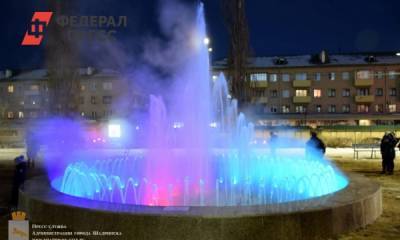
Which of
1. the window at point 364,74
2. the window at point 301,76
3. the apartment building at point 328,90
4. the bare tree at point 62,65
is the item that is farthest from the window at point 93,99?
the window at point 364,74

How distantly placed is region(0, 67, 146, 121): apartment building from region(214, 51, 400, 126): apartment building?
16.6 meters

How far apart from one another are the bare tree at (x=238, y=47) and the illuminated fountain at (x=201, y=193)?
14.0 m

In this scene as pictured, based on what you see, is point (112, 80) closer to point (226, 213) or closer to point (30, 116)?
point (30, 116)

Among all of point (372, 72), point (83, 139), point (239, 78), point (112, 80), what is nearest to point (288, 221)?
point (239, 78)

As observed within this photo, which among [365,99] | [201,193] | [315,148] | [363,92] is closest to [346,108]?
[365,99]

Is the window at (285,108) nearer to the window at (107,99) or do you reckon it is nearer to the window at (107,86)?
the window at (107,99)

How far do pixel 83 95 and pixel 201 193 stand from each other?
61690 mm

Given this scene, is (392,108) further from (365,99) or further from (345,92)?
(345,92)

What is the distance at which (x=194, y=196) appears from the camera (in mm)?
10883

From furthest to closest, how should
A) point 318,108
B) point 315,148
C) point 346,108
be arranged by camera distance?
point 318,108
point 346,108
point 315,148

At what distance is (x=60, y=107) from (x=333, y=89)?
4166 cm

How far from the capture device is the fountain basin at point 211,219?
677cm

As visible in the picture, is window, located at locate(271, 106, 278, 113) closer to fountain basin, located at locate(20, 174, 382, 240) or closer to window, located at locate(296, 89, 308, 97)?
window, located at locate(296, 89, 308, 97)

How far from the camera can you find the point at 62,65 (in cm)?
3434
